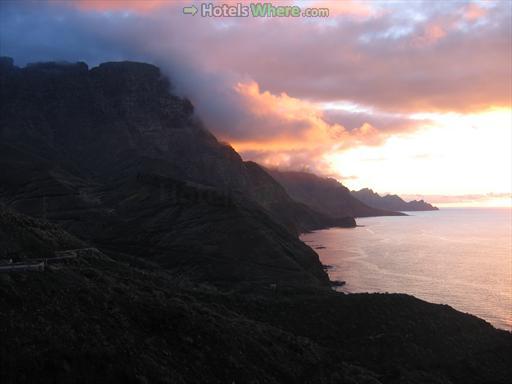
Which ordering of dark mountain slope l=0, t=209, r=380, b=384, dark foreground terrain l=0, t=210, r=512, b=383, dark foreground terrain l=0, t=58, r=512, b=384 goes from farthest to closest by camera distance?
dark foreground terrain l=0, t=58, r=512, b=384, dark foreground terrain l=0, t=210, r=512, b=383, dark mountain slope l=0, t=209, r=380, b=384

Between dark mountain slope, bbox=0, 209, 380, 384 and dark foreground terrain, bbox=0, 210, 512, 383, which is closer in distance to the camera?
dark mountain slope, bbox=0, 209, 380, 384

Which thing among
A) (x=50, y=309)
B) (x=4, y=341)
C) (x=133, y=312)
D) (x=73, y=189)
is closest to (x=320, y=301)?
(x=133, y=312)

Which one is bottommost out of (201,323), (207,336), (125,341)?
(207,336)

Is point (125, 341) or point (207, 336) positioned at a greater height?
point (125, 341)

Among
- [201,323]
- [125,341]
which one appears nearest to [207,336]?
[201,323]

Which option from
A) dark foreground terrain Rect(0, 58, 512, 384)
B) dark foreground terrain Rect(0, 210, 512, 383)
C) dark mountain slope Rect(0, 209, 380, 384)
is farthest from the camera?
dark foreground terrain Rect(0, 58, 512, 384)

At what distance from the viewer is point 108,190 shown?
196125 mm

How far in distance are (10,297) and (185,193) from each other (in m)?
141

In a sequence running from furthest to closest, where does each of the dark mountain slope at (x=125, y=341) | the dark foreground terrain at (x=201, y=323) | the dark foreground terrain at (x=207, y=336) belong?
1. the dark foreground terrain at (x=201, y=323)
2. the dark foreground terrain at (x=207, y=336)
3. the dark mountain slope at (x=125, y=341)

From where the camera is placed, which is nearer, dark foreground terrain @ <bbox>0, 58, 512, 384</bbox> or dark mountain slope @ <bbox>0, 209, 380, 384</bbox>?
dark mountain slope @ <bbox>0, 209, 380, 384</bbox>

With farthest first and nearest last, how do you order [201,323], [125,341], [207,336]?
[201,323], [207,336], [125,341]

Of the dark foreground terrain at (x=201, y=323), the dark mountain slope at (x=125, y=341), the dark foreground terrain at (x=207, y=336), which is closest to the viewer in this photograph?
the dark mountain slope at (x=125, y=341)

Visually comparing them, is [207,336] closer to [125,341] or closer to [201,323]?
[201,323]

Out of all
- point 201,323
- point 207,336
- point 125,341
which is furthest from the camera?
point 201,323
